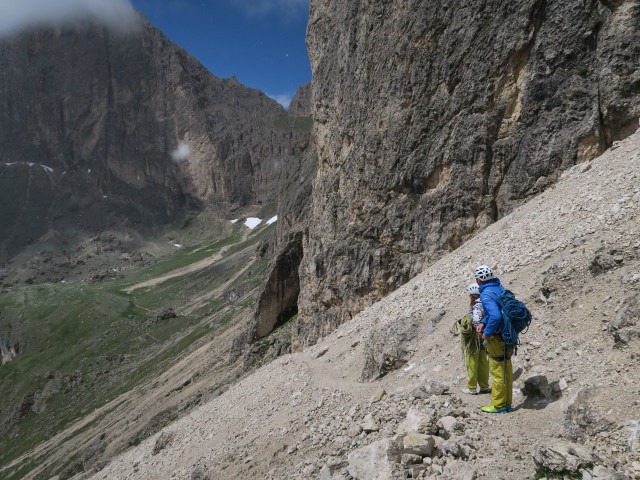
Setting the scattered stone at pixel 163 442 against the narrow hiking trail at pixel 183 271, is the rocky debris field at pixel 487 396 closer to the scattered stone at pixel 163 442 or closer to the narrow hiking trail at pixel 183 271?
the scattered stone at pixel 163 442

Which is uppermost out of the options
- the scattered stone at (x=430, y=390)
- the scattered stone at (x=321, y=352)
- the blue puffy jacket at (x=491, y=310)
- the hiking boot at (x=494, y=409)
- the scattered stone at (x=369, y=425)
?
the blue puffy jacket at (x=491, y=310)

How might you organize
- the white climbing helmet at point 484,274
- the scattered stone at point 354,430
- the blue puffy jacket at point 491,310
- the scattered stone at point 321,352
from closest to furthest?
the blue puffy jacket at point 491,310 < the white climbing helmet at point 484,274 < the scattered stone at point 354,430 < the scattered stone at point 321,352

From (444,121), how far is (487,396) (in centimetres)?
2332

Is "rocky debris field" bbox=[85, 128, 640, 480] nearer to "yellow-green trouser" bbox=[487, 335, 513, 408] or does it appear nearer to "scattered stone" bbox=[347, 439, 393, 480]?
"scattered stone" bbox=[347, 439, 393, 480]

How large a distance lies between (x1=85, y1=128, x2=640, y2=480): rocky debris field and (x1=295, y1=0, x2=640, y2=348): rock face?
3318 millimetres

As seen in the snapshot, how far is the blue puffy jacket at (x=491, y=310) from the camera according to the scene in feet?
28.4

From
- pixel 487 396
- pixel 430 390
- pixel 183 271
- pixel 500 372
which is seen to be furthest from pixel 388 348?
pixel 183 271

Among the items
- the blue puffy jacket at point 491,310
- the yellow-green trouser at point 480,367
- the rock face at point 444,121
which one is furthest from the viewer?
the rock face at point 444,121

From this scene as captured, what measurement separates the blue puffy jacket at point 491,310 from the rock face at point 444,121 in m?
17.0

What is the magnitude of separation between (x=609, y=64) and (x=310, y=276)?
26111 mm

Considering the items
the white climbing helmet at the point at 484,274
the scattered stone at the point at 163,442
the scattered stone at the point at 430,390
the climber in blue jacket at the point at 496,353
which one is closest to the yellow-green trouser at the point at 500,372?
the climber in blue jacket at the point at 496,353

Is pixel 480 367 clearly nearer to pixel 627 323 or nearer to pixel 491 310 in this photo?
pixel 491 310

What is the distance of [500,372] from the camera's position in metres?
8.53

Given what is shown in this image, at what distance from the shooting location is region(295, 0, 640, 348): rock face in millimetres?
22578
